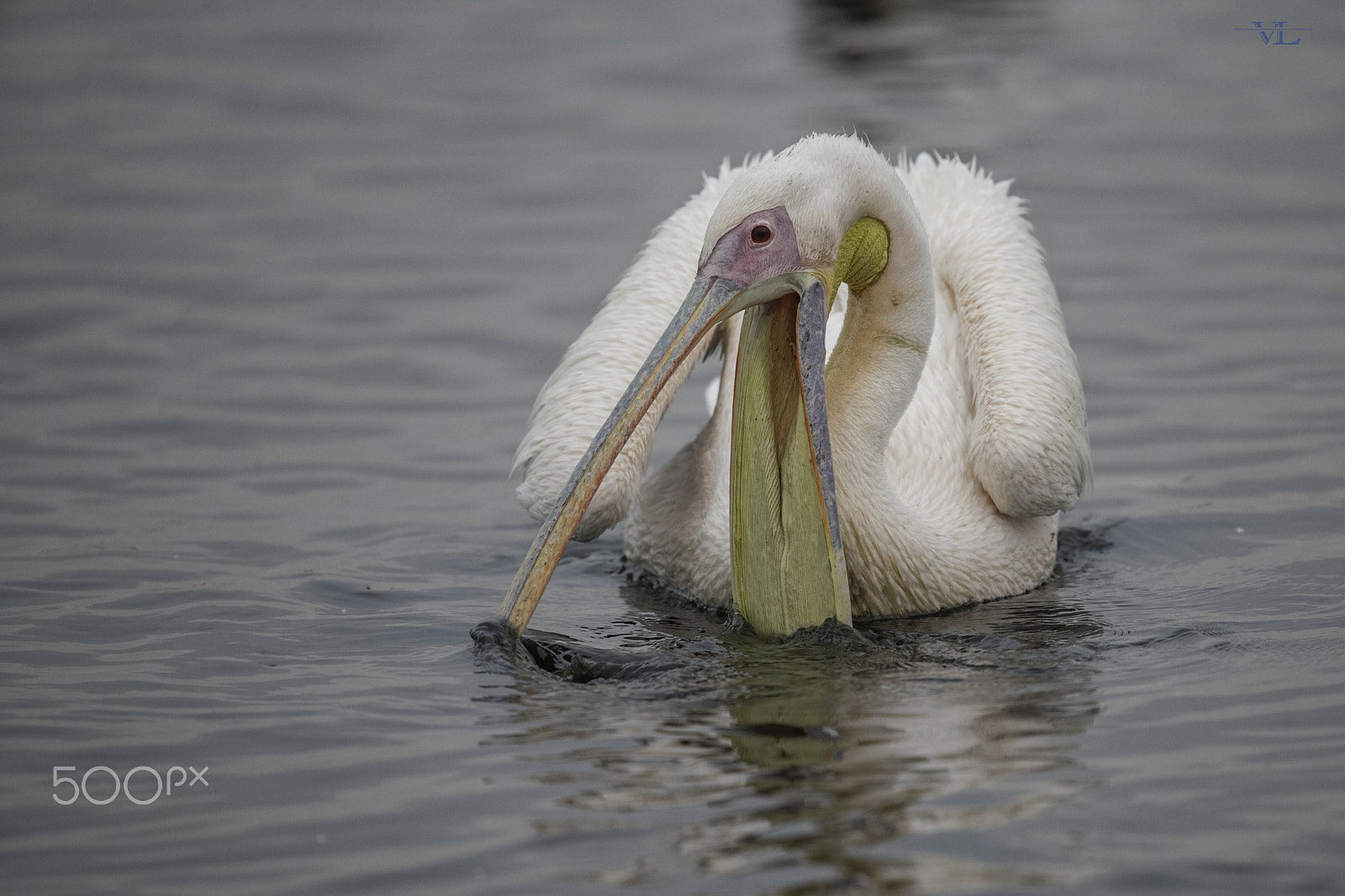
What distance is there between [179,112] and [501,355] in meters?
6.06

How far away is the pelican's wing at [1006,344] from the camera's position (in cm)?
502

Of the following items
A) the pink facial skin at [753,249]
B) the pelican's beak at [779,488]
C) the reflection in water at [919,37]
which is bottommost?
the pelican's beak at [779,488]

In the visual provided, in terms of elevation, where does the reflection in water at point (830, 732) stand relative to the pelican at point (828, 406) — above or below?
below

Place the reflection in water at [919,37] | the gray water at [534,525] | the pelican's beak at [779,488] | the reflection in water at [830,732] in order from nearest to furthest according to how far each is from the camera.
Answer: the reflection in water at [830,732], the gray water at [534,525], the pelican's beak at [779,488], the reflection in water at [919,37]

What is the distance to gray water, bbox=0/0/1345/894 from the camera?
3.52m

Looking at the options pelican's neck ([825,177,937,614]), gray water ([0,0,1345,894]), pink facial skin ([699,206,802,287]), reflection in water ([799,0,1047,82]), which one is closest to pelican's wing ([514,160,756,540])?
gray water ([0,0,1345,894])

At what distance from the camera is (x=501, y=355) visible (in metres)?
8.19

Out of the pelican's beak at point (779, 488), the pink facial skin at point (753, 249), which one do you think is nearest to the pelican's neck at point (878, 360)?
the pelican's beak at point (779, 488)

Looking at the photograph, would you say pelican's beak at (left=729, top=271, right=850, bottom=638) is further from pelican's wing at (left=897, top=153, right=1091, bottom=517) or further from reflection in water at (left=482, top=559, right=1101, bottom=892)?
pelican's wing at (left=897, top=153, right=1091, bottom=517)

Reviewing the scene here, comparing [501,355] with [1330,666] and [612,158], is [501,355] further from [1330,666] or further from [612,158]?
[1330,666]

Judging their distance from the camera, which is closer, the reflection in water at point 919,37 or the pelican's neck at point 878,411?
the pelican's neck at point 878,411

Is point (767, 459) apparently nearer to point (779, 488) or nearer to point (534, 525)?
point (779, 488)

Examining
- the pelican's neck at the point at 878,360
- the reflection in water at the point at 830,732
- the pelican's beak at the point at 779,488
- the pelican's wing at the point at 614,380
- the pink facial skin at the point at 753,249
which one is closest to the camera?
the reflection in water at the point at 830,732

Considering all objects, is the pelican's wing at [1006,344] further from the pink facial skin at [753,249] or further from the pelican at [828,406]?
the pink facial skin at [753,249]
